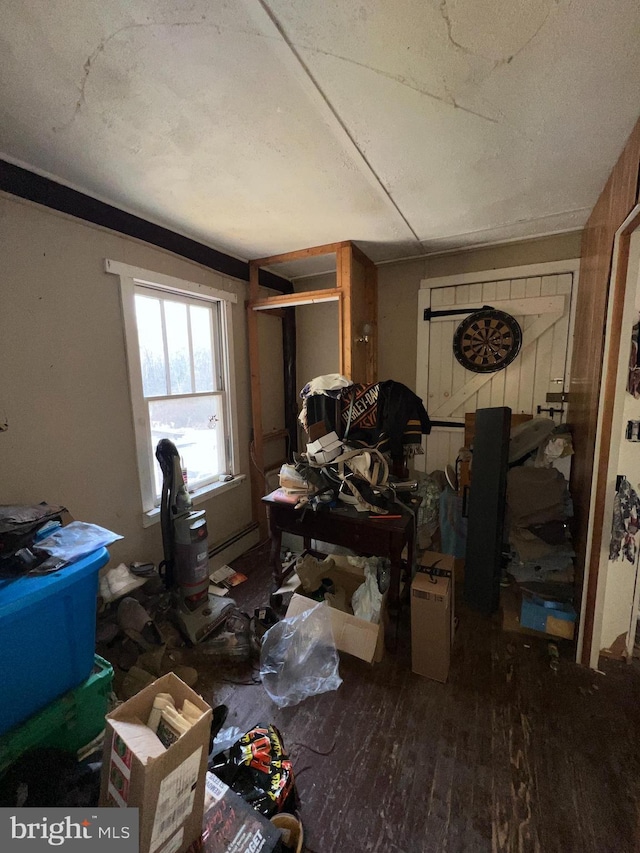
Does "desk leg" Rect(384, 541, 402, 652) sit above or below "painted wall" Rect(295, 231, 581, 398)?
below

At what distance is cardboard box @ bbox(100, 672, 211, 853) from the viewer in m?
0.81

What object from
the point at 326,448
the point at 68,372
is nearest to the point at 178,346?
the point at 68,372

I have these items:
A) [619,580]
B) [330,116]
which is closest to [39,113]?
[330,116]

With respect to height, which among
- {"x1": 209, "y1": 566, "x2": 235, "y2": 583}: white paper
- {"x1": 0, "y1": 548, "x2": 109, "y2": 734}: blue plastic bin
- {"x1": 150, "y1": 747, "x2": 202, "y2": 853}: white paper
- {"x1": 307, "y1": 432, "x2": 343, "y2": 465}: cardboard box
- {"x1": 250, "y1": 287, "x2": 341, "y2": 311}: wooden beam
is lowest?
{"x1": 209, "y1": 566, "x2": 235, "y2": 583}: white paper

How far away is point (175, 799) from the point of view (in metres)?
0.87

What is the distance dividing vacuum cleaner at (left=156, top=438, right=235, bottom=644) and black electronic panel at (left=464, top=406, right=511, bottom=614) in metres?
1.59

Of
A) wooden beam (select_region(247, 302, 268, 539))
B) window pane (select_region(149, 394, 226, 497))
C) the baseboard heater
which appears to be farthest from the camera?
wooden beam (select_region(247, 302, 268, 539))

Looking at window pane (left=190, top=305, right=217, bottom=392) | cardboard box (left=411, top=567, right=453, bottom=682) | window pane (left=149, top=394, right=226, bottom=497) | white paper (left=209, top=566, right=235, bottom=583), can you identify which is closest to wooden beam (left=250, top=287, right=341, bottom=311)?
window pane (left=190, top=305, right=217, bottom=392)

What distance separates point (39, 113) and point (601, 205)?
2.57 m

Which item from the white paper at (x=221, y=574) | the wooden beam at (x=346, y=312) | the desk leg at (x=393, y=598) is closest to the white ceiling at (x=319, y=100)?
the wooden beam at (x=346, y=312)

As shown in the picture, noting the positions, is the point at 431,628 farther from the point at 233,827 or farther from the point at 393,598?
the point at 233,827

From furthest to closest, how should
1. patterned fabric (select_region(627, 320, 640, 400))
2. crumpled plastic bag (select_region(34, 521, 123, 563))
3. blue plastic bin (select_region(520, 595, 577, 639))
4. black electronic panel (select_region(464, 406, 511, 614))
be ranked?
black electronic panel (select_region(464, 406, 511, 614)) < blue plastic bin (select_region(520, 595, 577, 639)) < patterned fabric (select_region(627, 320, 640, 400)) < crumpled plastic bag (select_region(34, 521, 123, 563))

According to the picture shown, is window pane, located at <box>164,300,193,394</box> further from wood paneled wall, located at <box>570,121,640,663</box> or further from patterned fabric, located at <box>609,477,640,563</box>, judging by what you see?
patterned fabric, located at <box>609,477,640,563</box>

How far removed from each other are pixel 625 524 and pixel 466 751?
4.06 ft
